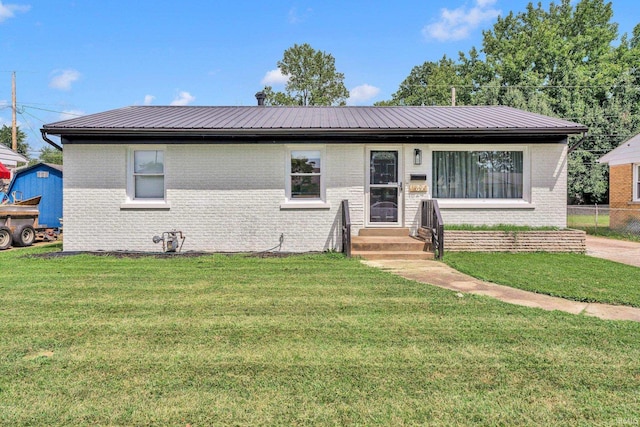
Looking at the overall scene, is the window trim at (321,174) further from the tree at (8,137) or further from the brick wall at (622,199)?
the tree at (8,137)

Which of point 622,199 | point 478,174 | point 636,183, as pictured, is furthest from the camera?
point 622,199

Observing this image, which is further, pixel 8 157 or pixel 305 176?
pixel 8 157

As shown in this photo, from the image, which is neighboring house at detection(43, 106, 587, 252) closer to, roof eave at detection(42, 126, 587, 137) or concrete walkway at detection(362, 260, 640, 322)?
roof eave at detection(42, 126, 587, 137)

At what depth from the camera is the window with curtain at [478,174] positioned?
9812 millimetres

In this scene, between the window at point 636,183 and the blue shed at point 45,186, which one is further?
the blue shed at point 45,186

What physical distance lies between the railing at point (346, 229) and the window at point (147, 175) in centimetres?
455

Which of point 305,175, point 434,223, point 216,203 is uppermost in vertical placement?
point 305,175

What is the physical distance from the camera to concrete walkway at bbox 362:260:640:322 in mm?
4508

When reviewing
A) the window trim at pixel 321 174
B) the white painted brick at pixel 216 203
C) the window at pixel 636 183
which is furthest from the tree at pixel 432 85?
the white painted brick at pixel 216 203

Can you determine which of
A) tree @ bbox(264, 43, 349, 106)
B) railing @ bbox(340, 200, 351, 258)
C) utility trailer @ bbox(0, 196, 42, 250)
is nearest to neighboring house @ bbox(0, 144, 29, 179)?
utility trailer @ bbox(0, 196, 42, 250)

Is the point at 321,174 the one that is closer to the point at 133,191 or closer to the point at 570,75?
the point at 133,191

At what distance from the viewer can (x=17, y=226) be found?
10.8 meters

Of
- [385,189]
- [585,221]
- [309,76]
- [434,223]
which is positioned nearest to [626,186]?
[585,221]

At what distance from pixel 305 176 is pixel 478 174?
453 centimetres
